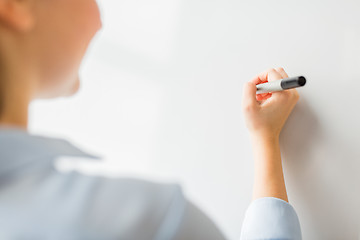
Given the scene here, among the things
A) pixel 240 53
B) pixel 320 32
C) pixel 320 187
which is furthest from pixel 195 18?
pixel 320 187

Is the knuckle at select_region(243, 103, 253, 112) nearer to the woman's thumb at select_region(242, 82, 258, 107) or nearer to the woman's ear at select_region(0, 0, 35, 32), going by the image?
the woman's thumb at select_region(242, 82, 258, 107)

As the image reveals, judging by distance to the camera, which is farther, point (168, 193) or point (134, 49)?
point (134, 49)

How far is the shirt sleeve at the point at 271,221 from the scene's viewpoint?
0.34 meters

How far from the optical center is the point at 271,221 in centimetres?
35

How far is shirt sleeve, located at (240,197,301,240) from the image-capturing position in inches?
13.4

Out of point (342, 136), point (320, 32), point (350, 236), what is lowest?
point (350, 236)

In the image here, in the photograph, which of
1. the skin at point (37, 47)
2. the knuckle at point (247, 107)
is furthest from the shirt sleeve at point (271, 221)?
the skin at point (37, 47)

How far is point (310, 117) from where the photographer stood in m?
0.40

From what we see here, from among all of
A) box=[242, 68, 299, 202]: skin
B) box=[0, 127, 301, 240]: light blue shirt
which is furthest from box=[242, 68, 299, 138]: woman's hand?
box=[0, 127, 301, 240]: light blue shirt

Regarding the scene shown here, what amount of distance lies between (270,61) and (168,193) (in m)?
0.25

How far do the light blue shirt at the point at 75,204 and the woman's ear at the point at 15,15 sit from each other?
91 millimetres

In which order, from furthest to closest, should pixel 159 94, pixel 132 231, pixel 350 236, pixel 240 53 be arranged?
pixel 159 94 → pixel 240 53 → pixel 350 236 → pixel 132 231

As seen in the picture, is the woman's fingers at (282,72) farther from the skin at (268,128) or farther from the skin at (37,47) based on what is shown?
the skin at (37,47)

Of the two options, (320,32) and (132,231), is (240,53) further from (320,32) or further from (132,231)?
(132,231)
